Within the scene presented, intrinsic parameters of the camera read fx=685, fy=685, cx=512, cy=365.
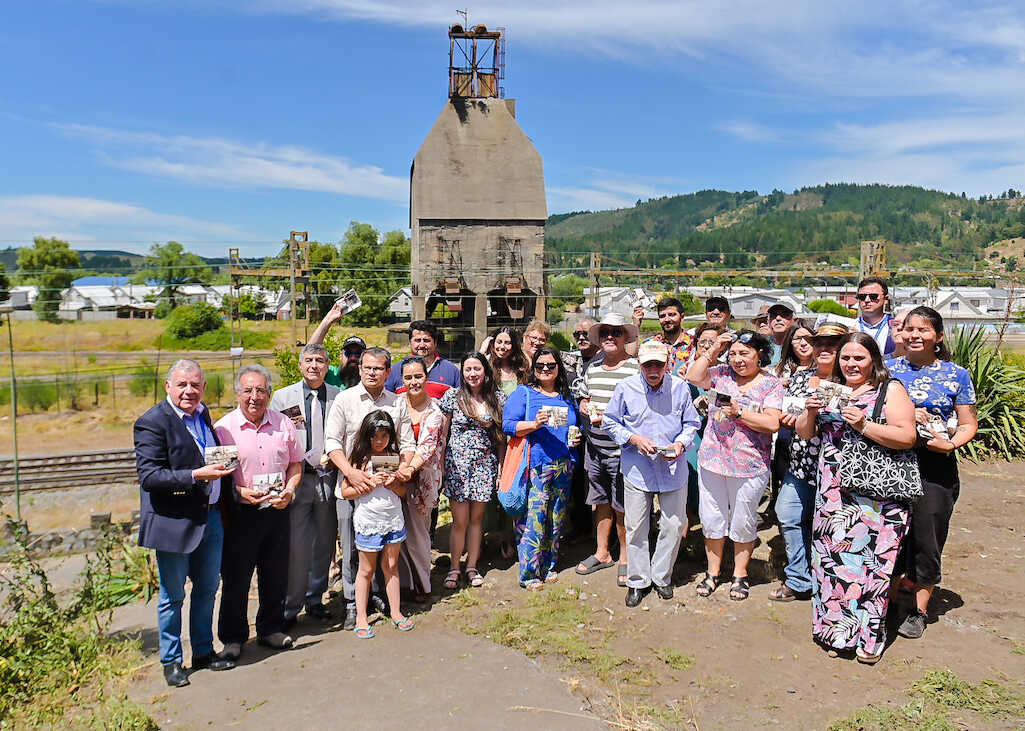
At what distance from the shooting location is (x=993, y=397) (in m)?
9.37

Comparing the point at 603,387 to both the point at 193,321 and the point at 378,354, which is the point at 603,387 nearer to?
the point at 378,354

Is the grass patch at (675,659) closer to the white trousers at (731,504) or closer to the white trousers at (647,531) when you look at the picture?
the white trousers at (647,531)

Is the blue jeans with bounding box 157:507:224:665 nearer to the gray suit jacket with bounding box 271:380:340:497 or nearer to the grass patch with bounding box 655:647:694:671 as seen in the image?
the gray suit jacket with bounding box 271:380:340:497

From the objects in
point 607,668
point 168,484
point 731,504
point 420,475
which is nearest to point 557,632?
point 607,668

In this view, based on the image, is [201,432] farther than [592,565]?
No

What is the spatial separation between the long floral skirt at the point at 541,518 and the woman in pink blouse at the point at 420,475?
722 mm

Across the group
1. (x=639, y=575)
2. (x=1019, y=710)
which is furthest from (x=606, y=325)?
(x=1019, y=710)

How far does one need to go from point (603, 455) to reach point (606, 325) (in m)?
1.03

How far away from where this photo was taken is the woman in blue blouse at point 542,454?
17.1ft

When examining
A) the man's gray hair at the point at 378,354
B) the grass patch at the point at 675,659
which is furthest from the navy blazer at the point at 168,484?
the grass patch at the point at 675,659

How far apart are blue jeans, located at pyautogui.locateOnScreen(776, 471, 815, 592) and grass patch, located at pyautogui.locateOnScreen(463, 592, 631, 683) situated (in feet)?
4.71

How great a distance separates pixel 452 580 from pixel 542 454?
1229 mm

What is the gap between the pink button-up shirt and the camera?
4.17m

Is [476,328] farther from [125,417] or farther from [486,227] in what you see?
[125,417]
